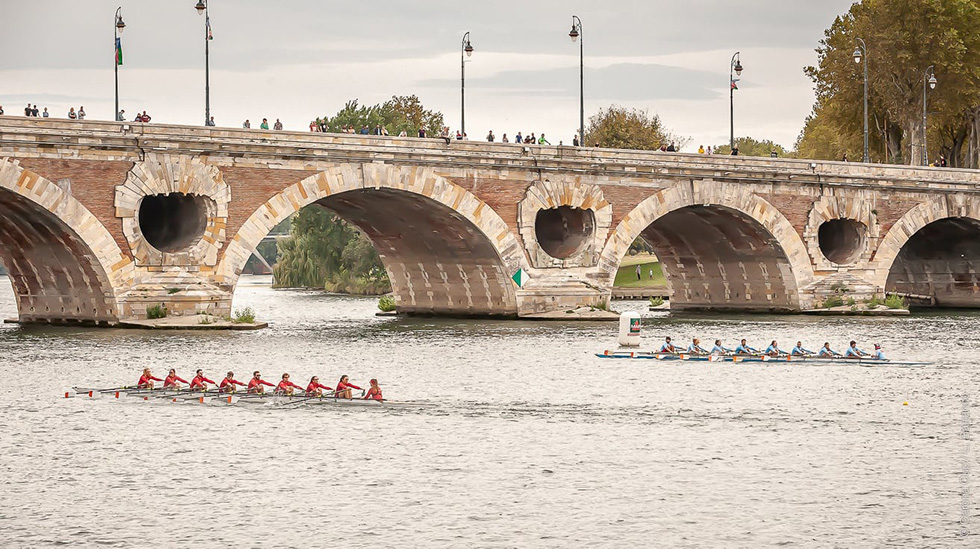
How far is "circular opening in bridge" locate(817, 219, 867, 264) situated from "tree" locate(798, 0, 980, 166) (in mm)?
13588

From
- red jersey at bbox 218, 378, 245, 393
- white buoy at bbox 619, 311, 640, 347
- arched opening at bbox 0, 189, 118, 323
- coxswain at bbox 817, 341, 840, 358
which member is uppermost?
arched opening at bbox 0, 189, 118, 323

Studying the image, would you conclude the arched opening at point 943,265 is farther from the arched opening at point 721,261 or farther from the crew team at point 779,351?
the crew team at point 779,351

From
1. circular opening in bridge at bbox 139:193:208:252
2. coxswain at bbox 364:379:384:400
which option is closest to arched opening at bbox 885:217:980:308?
circular opening in bridge at bbox 139:193:208:252

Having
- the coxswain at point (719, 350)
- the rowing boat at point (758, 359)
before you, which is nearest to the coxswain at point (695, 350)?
the rowing boat at point (758, 359)

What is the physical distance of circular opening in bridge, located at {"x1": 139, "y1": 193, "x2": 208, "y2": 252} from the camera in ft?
187

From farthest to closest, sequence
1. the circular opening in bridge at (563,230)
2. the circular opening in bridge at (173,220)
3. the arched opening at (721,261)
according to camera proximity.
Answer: the arched opening at (721,261) → the circular opening in bridge at (563,230) → the circular opening in bridge at (173,220)

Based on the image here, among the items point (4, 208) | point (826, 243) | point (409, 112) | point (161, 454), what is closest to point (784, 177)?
point (826, 243)

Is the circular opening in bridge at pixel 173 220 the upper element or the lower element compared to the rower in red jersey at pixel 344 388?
upper

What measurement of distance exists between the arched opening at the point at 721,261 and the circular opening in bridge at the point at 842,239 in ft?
12.8

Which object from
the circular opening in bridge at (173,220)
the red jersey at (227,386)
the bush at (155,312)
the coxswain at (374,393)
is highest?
the circular opening in bridge at (173,220)

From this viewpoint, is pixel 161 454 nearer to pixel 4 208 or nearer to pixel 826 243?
pixel 4 208

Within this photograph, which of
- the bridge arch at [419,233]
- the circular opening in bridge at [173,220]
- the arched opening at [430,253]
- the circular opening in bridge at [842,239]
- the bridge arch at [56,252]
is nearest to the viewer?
the bridge arch at [56,252]

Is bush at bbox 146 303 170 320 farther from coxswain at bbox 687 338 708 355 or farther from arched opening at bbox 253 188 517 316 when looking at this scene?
coxswain at bbox 687 338 708 355

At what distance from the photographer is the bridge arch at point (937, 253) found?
74875mm
